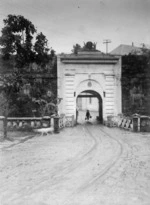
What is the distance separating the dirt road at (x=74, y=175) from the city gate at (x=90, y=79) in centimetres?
822

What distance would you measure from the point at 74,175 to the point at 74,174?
74mm

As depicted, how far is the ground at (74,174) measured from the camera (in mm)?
4629

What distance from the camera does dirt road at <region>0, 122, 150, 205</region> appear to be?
463 centimetres

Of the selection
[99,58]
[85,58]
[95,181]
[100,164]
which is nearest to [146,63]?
[99,58]

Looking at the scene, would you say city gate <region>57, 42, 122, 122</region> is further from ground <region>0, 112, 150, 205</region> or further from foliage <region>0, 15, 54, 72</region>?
ground <region>0, 112, 150, 205</region>

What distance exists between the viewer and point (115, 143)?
10.7 metres

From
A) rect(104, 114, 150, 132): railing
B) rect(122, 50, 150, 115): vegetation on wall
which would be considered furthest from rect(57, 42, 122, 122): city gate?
rect(104, 114, 150, 132): railing

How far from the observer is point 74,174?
609 cm

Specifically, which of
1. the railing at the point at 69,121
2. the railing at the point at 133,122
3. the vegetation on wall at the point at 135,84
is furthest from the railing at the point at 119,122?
the railing at the point at 69,121

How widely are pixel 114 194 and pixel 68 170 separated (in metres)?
1.95

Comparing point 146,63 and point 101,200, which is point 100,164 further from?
point 146,63

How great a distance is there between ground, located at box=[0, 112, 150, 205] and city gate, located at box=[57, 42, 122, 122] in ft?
26.2

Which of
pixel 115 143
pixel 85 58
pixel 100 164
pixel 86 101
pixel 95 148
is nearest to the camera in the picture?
pixel 100 164

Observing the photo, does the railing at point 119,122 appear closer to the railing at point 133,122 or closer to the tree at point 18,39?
the railing at point 133,122
